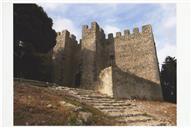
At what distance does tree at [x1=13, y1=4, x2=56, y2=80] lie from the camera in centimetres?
1733

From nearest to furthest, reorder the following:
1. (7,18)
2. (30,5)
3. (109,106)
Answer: (7,18) → (109,106) → (30,5)

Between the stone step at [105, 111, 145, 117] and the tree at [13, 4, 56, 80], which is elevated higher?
the tree at [13, 4, 56, 80]

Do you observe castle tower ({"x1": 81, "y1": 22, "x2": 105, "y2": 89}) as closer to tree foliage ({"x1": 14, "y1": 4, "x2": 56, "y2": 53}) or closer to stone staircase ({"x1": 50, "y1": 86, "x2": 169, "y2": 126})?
tree foliage ({"x1": 14, "y1": 4, "x2": 56, "y2": 53})

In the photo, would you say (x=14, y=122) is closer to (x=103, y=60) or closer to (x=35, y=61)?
(x=35, y=61)

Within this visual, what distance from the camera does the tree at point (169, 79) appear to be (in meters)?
21.0

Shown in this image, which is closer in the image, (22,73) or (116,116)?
(116,116)

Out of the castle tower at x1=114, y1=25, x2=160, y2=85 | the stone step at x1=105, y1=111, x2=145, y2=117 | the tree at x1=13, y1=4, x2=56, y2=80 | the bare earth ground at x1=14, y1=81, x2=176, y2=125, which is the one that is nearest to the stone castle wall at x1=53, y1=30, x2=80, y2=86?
the tree at x1=13, y1=4, x2=56, y2=80

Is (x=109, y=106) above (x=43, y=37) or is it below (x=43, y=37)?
below

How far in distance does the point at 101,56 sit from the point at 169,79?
530cm

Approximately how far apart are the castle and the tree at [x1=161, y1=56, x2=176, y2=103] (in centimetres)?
183

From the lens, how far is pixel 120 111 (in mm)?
11430

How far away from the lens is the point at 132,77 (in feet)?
53.1

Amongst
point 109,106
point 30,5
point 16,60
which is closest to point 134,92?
point 109,106
